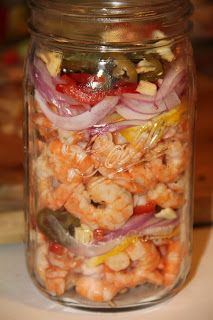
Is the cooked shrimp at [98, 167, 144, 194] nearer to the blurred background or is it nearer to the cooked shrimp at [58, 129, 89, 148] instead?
the cooked shrimp at [58, 129, 89, 148]

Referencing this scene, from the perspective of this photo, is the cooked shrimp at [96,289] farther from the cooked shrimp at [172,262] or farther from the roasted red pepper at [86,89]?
the roasted red pepper at [86,89]

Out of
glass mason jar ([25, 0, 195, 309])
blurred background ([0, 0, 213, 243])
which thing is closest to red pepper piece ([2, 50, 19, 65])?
blurred background ([0, 0, 213, 243])

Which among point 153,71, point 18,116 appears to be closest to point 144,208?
point 153,71

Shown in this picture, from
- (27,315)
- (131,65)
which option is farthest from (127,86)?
(27,315)

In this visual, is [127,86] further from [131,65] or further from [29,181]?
[29,181]

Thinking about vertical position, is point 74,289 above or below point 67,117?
below

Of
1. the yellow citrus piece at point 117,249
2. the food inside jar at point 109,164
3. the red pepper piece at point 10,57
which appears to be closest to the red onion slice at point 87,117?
the food inside jar at point 109,164
